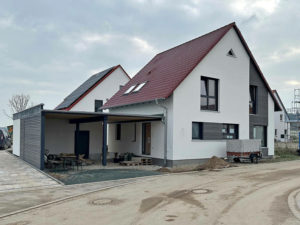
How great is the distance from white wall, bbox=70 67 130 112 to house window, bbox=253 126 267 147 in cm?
1525

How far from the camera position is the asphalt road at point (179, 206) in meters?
6.38

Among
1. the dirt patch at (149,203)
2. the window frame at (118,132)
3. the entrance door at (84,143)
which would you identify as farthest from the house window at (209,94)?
the dirt patch at (149,203)

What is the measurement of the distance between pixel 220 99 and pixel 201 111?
189cm

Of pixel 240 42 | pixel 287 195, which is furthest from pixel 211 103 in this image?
pixel 287 195

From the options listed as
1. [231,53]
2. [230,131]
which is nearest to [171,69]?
[231,53]

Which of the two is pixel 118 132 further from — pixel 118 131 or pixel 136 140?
pixel 136 140

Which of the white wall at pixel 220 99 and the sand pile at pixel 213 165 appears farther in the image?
the white wall at pixel 220 99

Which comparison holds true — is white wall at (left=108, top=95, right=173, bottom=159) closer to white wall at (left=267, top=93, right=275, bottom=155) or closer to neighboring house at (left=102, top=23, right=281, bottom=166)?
neighboring house at (left=102, top=23, right=281, bottom=166)

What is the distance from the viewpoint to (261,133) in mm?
22000

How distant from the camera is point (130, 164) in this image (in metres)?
17.2

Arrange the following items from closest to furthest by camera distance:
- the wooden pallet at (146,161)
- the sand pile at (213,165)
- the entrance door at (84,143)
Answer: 1. the sand pile at (213,165)
2. the wooden pallet at (146,161)
3. the entrance door at (84,143)

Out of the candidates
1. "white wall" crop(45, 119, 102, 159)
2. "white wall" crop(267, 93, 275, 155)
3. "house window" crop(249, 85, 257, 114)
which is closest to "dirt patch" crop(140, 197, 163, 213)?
"white wall" crop(45, 119, 102, 159)

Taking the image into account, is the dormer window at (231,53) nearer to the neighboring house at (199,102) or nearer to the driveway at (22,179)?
the neighboring house at (199,102)

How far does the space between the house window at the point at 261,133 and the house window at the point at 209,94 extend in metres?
4.55
